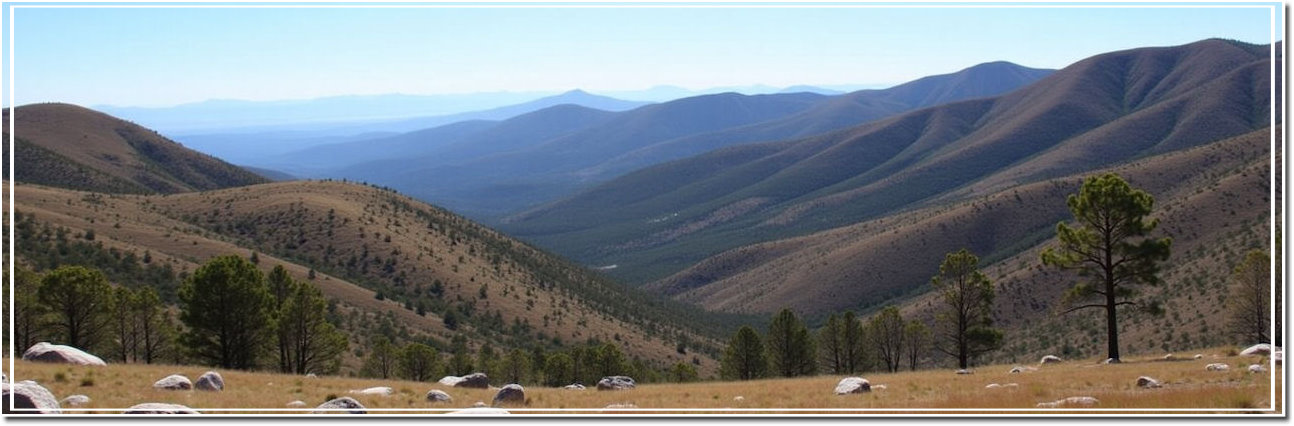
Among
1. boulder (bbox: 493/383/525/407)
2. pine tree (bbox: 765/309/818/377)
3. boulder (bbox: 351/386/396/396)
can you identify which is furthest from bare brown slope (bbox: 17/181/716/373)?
boulder (bbox: 493/383/525/407)

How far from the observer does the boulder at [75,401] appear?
48.4ft

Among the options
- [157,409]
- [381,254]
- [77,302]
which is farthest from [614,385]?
[381,254]

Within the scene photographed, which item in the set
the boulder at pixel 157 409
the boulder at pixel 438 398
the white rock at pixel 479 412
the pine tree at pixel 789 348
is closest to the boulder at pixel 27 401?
the boulder at pixel 157 409

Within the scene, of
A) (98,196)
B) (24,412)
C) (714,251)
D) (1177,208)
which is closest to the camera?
(24,412)

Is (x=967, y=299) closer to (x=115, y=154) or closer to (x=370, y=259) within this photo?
(x=370, y=259)

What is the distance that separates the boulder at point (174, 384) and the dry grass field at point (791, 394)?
1.04 feet

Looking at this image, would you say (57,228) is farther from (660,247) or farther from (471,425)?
(660,247)

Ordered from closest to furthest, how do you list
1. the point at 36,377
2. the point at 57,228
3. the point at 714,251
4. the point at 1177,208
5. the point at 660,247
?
the point at 36,377 < the point at 57,228 < the point at 1177,208 < the point at 714,251 < the point at 660,247

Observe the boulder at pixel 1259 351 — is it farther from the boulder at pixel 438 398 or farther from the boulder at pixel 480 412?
the boulder at pixel 438 398

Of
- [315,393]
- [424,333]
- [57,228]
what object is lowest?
[424,333]

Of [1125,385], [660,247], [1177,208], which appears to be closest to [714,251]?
[660,247]

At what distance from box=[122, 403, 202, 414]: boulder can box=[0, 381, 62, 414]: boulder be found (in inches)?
48.6

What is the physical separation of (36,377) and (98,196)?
67910mm

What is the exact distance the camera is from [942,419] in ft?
45.2
